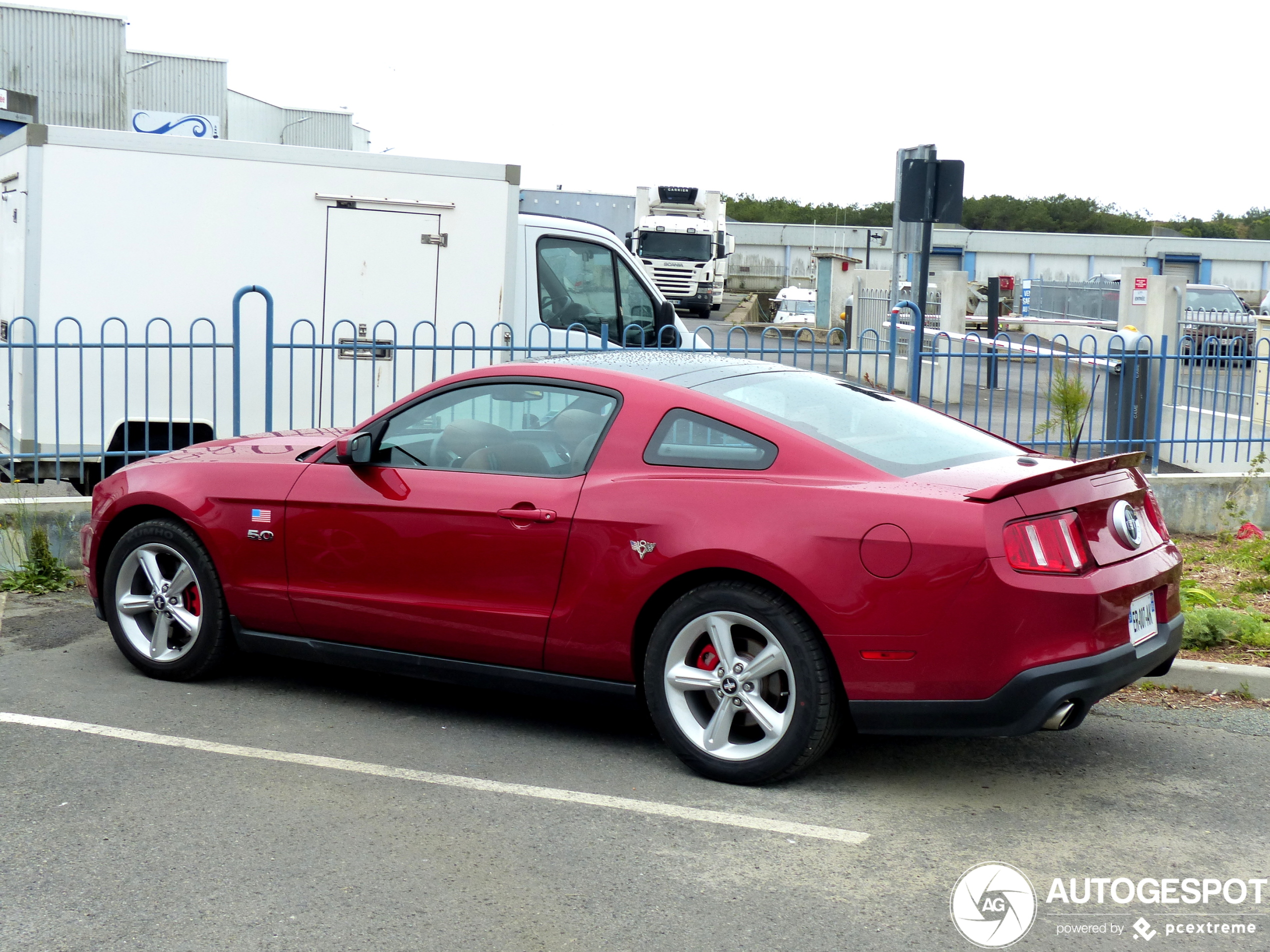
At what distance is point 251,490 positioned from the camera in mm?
5531

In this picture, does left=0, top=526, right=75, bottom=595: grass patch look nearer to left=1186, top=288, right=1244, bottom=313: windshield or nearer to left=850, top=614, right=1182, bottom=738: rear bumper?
left=850, top=614, right=1182, bottom=738: rear bumper

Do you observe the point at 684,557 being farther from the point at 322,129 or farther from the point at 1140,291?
the point at 322,129

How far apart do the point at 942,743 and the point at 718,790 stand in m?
1.10

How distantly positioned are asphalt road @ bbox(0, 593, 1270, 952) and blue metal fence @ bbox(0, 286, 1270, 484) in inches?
127

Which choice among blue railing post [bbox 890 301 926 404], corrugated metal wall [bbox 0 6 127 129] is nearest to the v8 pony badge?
blue railing post [bbox 890 301 926 404]

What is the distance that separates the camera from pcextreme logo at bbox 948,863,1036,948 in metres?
3.50

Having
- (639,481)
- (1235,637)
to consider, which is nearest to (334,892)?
(639,481)

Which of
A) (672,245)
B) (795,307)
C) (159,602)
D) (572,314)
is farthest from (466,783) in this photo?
(795,307)

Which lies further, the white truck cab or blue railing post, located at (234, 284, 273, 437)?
the white truck cab

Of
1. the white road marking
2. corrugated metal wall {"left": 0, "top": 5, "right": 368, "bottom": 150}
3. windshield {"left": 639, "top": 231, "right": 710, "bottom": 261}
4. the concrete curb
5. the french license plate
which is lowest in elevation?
the white road marking

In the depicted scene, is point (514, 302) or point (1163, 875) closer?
point (1163, 875)

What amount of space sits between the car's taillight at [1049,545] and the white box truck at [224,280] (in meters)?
5.19

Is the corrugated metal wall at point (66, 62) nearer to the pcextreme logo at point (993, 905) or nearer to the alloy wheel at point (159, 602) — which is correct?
the alloy wheel at point (159, 602)

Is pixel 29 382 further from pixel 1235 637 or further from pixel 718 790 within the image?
pixel 1235 637
